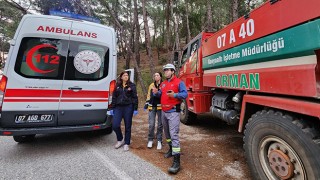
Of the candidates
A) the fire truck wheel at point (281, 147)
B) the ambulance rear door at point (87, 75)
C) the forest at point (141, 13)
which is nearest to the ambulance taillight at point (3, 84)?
the ambulance rear door at point (87, 75)

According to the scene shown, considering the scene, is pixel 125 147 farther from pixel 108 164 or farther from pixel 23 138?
pixel 23 138

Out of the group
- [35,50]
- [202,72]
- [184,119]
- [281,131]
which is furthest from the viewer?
[184,119]

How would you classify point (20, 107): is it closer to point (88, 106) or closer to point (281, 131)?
point (88, 106)

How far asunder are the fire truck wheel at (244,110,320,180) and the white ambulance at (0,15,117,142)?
2673 mm

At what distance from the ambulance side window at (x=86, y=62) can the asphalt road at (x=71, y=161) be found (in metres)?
1.40

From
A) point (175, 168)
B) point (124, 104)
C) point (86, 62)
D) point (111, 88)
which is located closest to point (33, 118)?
point (86, 62)

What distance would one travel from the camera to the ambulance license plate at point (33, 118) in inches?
131

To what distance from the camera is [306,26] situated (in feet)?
6.20

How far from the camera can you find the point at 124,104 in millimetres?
3924

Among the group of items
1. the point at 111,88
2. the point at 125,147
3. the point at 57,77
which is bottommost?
the point at 125,147

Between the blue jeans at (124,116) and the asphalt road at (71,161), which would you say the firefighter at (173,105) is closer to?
the asphalt road at (71,161)

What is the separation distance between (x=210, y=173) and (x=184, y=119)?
2.88 metres

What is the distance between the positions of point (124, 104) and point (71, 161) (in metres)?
1.32

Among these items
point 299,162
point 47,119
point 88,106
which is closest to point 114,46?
point 88,106
